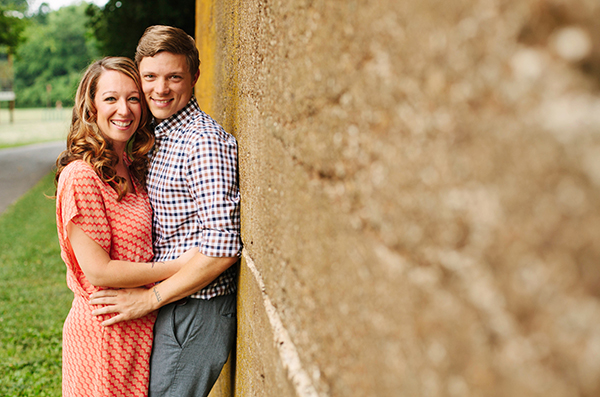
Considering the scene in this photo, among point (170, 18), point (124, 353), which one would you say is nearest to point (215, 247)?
point (124, 353)

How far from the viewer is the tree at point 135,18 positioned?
32.2ft

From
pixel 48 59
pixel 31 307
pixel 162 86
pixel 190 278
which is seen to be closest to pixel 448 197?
pixel 190 278

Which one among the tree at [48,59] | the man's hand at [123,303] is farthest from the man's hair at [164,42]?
the tree at [48,59]

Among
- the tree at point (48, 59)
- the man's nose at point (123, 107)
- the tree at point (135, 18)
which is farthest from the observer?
the tree at point (48, 59)

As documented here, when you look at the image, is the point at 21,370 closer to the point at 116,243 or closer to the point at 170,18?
the point at 116,243

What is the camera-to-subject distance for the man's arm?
7.66ft

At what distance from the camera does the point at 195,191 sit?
2354mm

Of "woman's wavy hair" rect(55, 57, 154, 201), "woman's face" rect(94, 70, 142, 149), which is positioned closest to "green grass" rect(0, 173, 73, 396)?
"woman's wavy hair" rect(55, 57, 154, 201)

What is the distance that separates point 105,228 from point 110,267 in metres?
0.19

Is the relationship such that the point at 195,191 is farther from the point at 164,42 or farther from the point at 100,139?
the point at 164,42

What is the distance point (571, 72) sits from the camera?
45 cm

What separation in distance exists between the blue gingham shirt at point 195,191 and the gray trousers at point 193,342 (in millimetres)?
92

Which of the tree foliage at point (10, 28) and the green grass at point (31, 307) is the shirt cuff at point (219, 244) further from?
the tree foliage at point (10, 28)

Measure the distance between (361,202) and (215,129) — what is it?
5.68ft
